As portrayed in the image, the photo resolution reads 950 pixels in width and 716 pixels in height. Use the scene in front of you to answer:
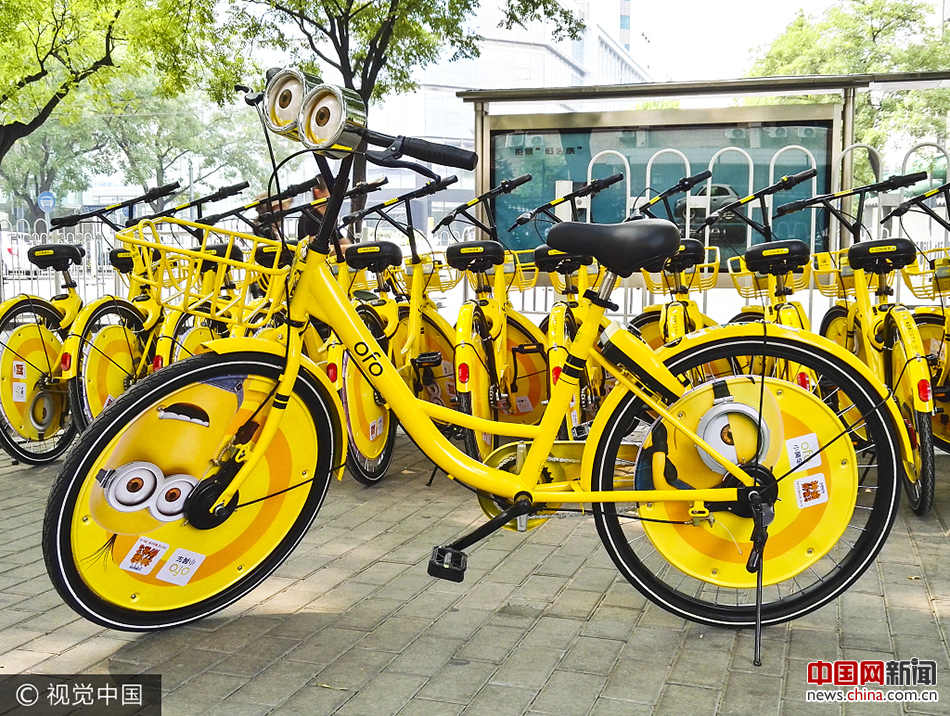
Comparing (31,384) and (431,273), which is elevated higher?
(431,273)

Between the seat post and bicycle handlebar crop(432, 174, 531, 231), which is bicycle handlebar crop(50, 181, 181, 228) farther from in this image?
the seat post

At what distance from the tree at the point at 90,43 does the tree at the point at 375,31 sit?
602 millimetres

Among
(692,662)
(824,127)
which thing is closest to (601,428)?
(692,662)

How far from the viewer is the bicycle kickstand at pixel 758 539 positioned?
2996mm

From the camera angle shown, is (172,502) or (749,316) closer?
(172,502)

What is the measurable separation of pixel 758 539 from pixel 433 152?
1.48 meters

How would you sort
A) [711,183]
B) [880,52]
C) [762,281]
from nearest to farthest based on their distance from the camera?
[762,281], [711,183], [880,52]

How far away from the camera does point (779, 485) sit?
10.1 feet

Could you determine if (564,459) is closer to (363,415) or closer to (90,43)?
(363,415)

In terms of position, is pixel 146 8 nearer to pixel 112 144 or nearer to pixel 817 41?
pixel 112 144

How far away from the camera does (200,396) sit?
3.01 metres

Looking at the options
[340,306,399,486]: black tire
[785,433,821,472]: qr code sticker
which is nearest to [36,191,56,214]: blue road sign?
[340,306,399,486]: black tire

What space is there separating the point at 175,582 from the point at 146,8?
1221cm

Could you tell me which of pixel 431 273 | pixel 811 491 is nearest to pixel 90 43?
pixel 431 273
